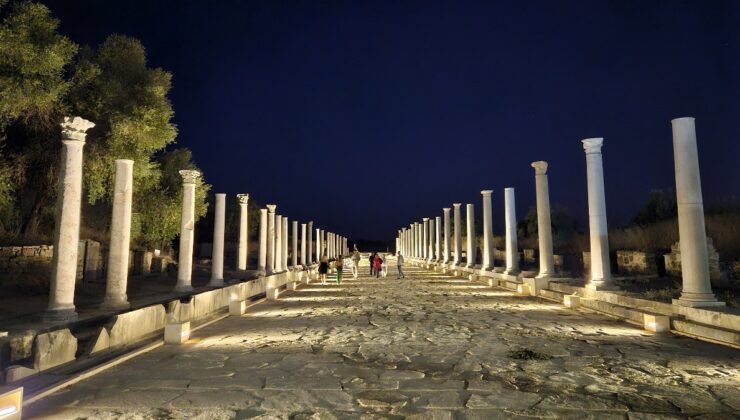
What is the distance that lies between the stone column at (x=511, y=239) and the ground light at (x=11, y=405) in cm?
2064

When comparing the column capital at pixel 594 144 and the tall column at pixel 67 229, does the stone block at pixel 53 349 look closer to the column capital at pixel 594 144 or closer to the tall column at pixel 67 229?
the tall column at pixel 67 229

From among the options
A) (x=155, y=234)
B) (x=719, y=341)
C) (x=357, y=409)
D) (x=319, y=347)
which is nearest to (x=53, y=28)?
(x=155, y=234)

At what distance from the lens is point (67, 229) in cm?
1059

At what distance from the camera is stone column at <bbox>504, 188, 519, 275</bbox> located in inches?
911

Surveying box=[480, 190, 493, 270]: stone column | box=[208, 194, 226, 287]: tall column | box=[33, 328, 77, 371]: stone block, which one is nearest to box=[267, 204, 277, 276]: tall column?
box=[208, 194, 226, 287]: tall column

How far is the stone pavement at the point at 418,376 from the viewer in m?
5.01

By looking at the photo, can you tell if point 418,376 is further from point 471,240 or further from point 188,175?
point 471,240

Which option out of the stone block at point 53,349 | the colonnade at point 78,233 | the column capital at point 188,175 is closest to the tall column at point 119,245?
the colonnade at point 78,233

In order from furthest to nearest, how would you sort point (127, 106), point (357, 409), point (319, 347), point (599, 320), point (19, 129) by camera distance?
point (127, 106) → point (19, 129) → point (599, 320) → point (319, 347) → point (357, 409)

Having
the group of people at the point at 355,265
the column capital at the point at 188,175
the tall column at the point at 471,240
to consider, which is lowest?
the group of people at the point at 355,265

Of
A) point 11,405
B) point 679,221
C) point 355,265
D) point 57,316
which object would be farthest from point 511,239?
point 11,405

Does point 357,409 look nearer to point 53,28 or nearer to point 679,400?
point 679,400

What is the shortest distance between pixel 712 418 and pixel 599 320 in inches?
283

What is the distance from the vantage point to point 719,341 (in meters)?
8.45
